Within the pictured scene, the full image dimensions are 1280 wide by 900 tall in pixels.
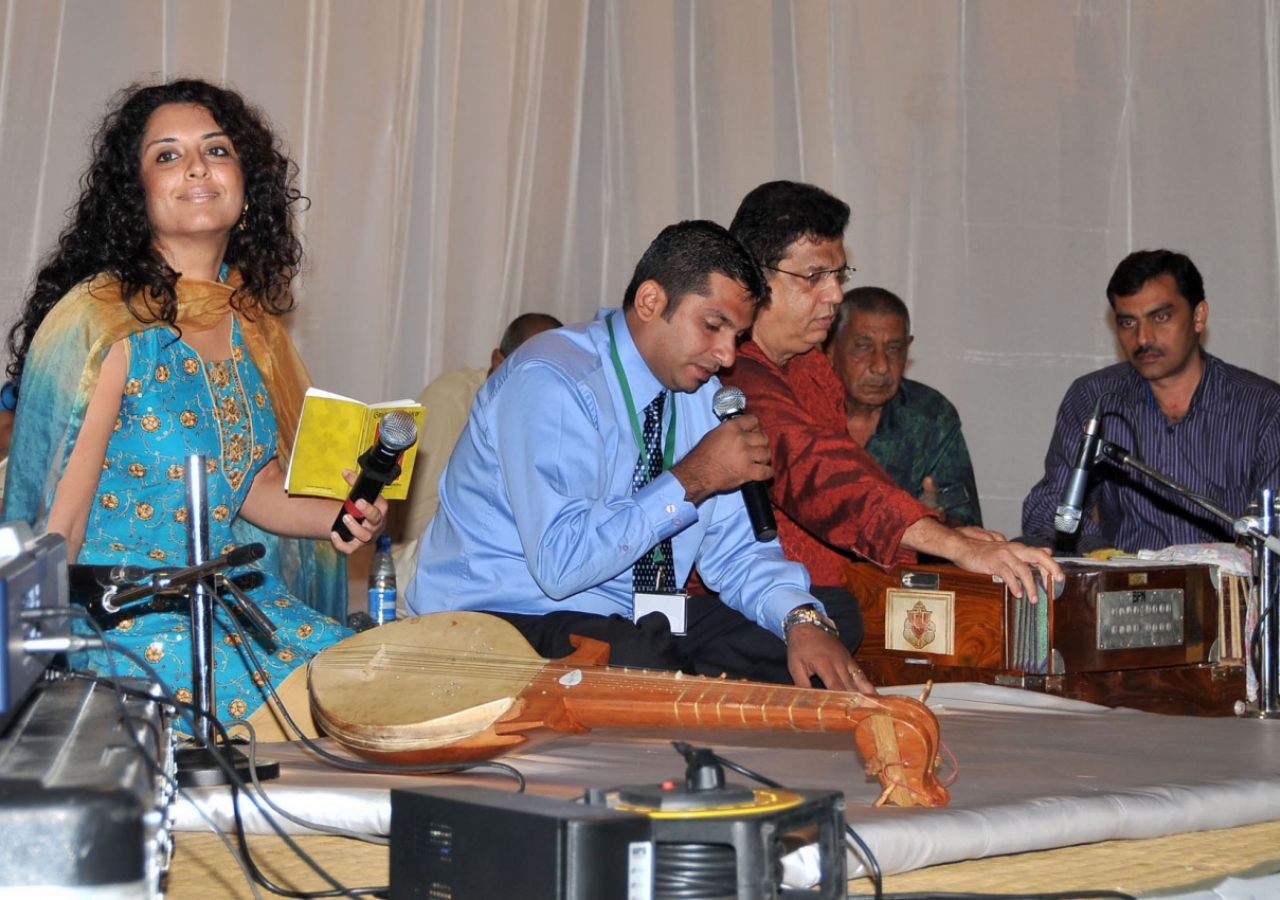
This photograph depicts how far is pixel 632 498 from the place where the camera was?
251 centimetres

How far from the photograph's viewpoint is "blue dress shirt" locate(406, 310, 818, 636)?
2.47 m

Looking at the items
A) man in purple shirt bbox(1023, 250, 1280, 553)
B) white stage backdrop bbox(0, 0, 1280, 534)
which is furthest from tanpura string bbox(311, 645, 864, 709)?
white stage backdrop bbox(0, 0, 1280, 534)

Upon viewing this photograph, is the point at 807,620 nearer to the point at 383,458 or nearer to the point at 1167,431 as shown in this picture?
the point at 383,458

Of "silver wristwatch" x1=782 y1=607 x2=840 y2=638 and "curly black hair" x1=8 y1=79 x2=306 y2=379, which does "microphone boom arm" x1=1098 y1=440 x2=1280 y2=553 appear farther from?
"curly black hair" x1=8 y1=79 x2=306 y2=379

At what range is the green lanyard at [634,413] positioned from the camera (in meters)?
2.72

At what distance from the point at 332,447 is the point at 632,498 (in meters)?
0.55

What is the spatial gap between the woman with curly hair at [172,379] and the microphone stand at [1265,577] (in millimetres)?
1629

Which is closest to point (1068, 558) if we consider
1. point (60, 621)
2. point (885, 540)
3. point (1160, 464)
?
point (885, 540)

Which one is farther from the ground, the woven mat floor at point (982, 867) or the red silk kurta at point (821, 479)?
the red silk kurta at point (821, 479)

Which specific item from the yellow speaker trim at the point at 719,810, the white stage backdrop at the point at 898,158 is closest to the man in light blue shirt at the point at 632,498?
the yellow speaker trim at the point at 719,810

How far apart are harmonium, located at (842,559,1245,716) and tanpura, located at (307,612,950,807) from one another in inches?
49.4

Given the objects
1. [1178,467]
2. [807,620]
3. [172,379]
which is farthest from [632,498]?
[1178,467]

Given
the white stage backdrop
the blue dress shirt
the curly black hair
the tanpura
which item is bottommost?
the tanpura

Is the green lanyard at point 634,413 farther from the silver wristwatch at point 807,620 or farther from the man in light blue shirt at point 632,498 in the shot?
the silver wristwatch at point 807,620
